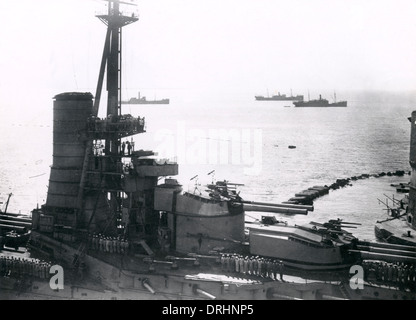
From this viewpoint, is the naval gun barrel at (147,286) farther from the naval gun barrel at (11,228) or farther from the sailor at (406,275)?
the naval gun barrel at (11,228)

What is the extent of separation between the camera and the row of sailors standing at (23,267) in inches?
866

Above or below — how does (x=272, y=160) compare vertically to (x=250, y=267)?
above

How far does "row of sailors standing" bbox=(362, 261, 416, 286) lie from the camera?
19781 millimetres

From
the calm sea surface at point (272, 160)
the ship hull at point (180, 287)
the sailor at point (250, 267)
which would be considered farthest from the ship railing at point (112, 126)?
the sailor at point (250, 267)

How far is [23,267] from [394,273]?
17.4m

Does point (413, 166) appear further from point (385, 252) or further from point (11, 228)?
point (11, 228)

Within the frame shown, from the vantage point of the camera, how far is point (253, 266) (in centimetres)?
2017

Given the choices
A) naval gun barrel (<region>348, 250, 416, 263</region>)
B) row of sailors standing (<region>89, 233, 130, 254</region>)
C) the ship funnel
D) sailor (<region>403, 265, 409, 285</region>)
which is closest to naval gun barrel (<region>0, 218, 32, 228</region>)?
row of sailors standing (<region>89, 233, 130, 254</region>)

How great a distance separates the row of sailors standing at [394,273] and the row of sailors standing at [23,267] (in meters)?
15.1

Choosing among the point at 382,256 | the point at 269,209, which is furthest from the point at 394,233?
the point at 382,256

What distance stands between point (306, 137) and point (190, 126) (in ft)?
113
